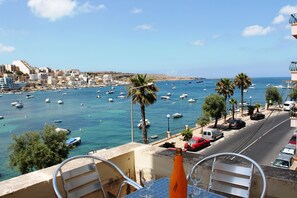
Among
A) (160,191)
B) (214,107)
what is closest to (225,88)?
(214,107)

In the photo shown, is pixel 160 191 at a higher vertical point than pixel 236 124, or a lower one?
higher

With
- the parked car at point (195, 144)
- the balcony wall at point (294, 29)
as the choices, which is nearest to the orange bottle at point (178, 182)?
the balcony wall at point (294, 29)

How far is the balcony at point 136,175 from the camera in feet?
8.43

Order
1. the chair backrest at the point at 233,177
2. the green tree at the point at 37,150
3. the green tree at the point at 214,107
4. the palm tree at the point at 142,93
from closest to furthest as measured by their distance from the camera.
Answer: the chair backrest at the point at 233,177, the green tree at the point at 37,150, the palm tree at the point at 142,93, the green tree at the point at 214,107

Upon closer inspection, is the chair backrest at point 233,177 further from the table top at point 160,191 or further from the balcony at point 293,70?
the balcony at point 293,70

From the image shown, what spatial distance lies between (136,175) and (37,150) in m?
20.3

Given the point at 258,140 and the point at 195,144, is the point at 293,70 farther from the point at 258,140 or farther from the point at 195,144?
the point at 258,140

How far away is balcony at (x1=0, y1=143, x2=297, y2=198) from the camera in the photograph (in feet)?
8.43

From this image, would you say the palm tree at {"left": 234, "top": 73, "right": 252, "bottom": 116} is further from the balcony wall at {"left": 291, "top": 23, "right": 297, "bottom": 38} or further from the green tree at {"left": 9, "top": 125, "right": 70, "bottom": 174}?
the green tree at {"left": 9, "top": 125, "right": 70, "bottom": 174}

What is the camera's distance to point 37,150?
2170cm

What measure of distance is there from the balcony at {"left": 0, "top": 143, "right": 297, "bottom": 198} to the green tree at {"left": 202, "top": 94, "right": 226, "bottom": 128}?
31474 millimetres

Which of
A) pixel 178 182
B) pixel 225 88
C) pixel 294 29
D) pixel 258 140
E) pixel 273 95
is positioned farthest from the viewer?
pixel 273 95

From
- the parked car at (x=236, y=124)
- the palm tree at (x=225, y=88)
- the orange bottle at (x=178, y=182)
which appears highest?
the orange bottle at (x=178, y=182)

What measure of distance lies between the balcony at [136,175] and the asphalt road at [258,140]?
683 inches
